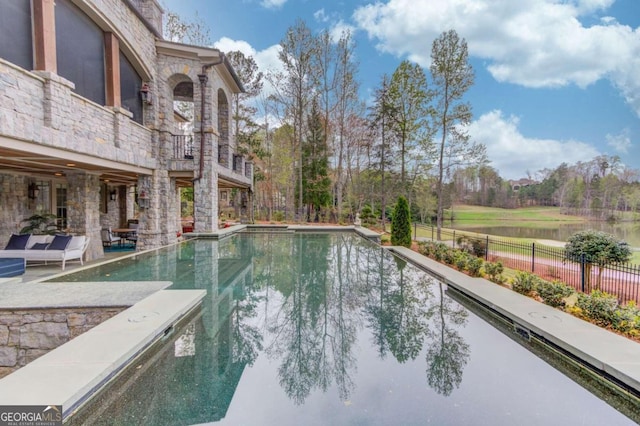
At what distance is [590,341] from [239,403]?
11.9 ft

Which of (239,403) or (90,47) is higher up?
(90,47)

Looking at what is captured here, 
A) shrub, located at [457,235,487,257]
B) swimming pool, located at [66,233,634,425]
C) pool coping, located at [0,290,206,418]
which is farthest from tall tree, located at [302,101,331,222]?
pool coping, located at [0,290,206,418]

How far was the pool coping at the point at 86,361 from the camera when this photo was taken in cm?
216

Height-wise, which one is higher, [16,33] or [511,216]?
[16,33]

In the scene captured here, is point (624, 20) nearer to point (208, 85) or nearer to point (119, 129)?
point (208, 85)

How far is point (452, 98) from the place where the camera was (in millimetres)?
15414

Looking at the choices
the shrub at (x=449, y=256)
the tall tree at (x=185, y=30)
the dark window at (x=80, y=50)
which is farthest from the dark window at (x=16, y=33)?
the tall tree at (x=185, y=30)

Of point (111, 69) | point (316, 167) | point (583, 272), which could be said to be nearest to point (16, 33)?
point (111, 69)

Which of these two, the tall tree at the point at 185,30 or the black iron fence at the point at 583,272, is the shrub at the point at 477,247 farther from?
the tall tree at the point at 185,30

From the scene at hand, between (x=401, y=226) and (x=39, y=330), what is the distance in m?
10.1

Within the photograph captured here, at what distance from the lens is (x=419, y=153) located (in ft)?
61.7

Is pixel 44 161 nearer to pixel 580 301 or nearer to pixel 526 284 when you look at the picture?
pixel 526 284

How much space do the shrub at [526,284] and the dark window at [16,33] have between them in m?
9.76

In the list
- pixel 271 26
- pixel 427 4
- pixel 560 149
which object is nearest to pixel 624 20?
pixel 427 4
